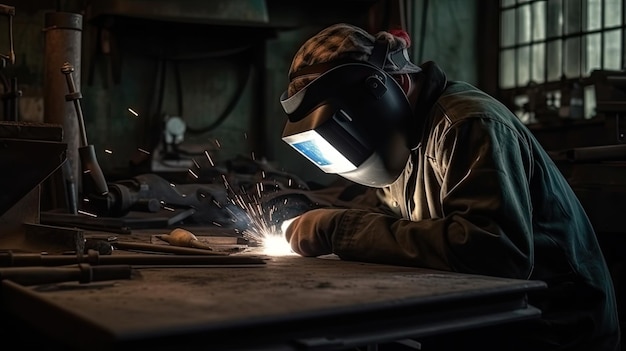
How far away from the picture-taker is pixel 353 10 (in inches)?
234

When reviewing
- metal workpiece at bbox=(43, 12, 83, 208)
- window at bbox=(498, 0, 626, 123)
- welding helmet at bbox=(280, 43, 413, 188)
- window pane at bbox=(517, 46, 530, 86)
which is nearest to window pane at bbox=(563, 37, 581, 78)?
window at bbox=(498, 0, 626, 123)

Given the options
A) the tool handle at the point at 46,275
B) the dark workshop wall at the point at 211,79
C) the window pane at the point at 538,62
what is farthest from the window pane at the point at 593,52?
the tool handle at the point at 46,275

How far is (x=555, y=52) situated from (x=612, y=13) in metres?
0.52

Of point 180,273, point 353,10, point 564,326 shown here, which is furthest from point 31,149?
point 353,10

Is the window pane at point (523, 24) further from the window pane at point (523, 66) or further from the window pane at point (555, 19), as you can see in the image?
the window pane at point (555, 19)

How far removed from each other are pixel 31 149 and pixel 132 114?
357 centimetres

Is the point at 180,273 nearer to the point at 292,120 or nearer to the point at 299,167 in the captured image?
the point at 292,120

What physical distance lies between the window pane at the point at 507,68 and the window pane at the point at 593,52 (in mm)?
737

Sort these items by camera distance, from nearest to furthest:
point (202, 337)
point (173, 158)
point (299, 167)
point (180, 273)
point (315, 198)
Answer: point (202, 337), point (180, 273), point (315, 198), point (173, 158), point (299, 167)

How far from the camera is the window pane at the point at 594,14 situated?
206 inches

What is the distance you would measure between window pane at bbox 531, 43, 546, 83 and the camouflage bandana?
397 centimetres

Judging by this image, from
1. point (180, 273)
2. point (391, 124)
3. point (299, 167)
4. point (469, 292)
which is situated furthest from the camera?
point (299, 167)

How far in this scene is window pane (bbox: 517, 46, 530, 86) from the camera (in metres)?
5.82

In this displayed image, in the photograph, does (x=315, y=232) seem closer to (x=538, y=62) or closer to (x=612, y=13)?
(x=612, y=13)
